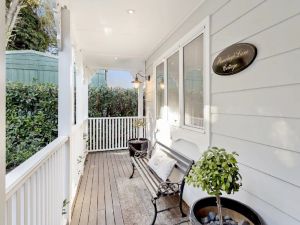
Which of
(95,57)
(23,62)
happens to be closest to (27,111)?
(23,62)

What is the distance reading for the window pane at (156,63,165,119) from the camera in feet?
13.8

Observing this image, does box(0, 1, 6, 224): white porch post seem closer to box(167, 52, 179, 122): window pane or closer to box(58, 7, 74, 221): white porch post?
box(58, 7, 74, 221): white porch post

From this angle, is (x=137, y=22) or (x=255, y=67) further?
(x=137, y=22)

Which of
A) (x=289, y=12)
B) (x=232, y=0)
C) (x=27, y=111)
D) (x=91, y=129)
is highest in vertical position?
(x=232, y=0)

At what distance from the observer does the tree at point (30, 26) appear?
4.78 ft

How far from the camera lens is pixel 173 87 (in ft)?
11.7

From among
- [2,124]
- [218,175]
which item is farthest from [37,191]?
[218,175]

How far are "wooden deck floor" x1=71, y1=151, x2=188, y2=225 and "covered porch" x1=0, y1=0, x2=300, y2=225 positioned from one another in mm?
16

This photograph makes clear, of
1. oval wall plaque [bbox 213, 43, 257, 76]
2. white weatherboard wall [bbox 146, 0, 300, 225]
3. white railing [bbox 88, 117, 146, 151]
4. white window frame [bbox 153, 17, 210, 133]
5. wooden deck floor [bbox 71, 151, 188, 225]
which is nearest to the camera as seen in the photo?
white weatherboard wall [bbox 146, 0, 300, 225]

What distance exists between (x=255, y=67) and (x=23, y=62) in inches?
76.9

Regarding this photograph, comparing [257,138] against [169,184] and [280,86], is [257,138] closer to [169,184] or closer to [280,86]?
[280,86]

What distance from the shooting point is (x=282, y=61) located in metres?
1.39

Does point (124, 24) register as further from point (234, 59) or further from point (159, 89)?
point (234, 59)

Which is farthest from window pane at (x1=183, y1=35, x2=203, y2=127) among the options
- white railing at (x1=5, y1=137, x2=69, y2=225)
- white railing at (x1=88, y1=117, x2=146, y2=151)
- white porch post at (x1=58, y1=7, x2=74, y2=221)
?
white railing at (x1=88, y1=117, x2=146, y2=151)
